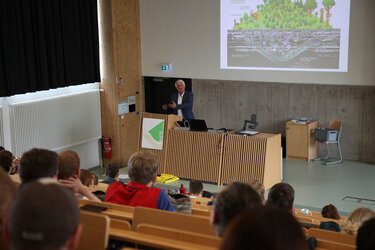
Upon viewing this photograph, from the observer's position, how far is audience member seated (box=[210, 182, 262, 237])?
6.24 feet

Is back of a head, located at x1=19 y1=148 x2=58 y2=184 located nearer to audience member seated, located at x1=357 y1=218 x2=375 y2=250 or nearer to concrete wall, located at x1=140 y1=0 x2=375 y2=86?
audience member seated, located at x1=357 y1=218 x2=375 y2=250

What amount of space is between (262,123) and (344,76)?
2.85 meters

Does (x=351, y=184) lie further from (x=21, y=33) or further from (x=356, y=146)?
(x=21, y=33)

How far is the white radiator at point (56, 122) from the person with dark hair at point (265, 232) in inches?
331

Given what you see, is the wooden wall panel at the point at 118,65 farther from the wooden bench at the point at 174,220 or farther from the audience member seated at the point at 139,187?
the wooden bench at the point at 174,220

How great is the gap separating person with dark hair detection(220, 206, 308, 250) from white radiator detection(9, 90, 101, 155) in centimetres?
840

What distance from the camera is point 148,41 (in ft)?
37.7

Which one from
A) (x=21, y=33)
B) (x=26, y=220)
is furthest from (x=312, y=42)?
(x=26, y=220)

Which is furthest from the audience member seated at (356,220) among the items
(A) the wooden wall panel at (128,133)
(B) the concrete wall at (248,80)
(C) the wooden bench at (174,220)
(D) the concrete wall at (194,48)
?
(A) the wooden wall panel at (128,133)

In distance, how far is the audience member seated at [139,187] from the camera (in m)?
3.63

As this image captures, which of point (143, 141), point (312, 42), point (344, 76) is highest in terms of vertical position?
point (312, 42)

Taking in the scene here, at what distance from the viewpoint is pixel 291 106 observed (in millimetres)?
11594

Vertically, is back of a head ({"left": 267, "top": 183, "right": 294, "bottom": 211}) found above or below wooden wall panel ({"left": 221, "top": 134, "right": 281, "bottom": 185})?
above

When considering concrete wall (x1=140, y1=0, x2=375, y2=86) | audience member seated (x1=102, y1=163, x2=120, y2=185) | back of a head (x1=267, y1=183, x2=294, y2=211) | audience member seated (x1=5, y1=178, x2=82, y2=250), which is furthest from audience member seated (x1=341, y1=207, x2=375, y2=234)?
concrete wall (x1=140, y1=0, x2=375, y2=86)
